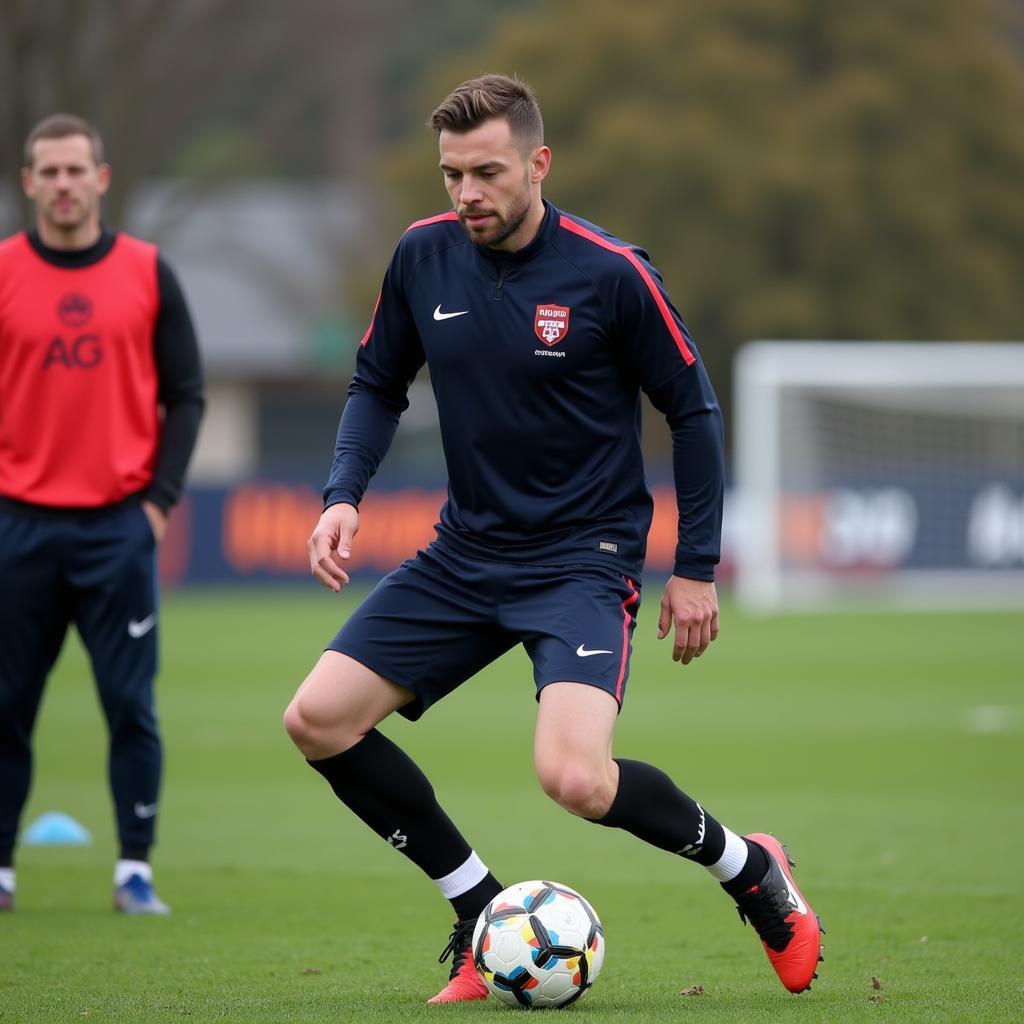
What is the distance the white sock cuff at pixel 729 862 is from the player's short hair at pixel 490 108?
1995 millimetres

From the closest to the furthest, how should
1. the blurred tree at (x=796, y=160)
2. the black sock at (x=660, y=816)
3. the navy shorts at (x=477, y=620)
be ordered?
the black sock at (x=660, y=816) < the navy shorts at (x=477, y=620) < the blurred tree at (x=796, y=160)

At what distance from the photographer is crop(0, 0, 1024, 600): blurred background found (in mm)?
26781

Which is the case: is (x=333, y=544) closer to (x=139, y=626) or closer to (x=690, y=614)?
(x=690, y=614)

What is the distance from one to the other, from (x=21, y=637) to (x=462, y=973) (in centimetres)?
223

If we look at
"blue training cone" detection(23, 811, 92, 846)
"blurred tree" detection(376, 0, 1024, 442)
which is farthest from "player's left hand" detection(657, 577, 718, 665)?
"blurred tree" detection(376, 0, 1024, 442)

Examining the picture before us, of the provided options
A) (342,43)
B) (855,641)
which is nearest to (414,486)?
(855,641)

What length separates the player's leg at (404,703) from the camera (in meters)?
5.34

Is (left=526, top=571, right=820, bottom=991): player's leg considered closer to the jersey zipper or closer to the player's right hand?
the player's right hand

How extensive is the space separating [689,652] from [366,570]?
20.8 meters

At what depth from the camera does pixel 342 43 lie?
32906mm

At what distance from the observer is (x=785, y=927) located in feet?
17.6

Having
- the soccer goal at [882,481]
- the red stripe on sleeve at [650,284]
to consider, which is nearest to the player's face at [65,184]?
the red stripe on sleeve at [650,284]

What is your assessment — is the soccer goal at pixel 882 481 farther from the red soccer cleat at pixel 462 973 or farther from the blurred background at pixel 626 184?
the red soccer cleat at pixel 462 973

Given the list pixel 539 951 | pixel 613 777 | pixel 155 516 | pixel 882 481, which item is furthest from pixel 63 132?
pixel 882 481
